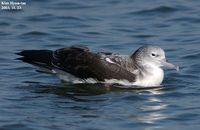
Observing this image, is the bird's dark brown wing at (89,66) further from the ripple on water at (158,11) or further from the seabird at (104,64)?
the ripple on water at (158,11)

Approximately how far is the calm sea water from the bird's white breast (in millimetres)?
238

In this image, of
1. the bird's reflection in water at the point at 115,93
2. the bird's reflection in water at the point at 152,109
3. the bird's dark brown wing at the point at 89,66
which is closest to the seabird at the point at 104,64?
the bird's dark brown wing at the point at 89,66

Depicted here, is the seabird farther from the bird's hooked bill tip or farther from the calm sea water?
the calm sea water

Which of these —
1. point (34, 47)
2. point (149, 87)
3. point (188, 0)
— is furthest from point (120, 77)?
point (188, 0)

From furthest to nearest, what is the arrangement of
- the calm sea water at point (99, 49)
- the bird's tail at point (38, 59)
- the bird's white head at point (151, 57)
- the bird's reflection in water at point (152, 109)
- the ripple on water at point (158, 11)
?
the ripple on water at point (158, 11) → the bird's white head at point (151, 57) → the bird's tail at point (38, 59) → the bird's reflection in water at point (152, 109) → the calm sea water at point (99, 49)

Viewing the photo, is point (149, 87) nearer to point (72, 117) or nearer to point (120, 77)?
point (120, 77)

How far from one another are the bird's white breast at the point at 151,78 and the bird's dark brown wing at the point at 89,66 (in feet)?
0.60

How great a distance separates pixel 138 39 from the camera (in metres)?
19.8

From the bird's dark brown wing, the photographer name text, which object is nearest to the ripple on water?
the photographer name text

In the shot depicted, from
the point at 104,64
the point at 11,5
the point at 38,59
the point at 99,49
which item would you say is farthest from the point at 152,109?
the point at 11,5

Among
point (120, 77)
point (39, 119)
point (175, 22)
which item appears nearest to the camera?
→ point (39, 119)

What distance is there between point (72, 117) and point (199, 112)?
2023mm

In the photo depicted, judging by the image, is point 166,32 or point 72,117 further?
point 166,32

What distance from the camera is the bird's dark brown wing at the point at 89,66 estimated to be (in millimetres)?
15836
